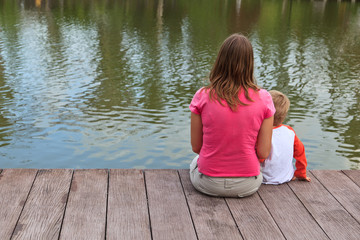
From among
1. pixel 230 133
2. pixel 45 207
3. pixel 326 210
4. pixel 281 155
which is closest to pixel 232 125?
pixel 230 133

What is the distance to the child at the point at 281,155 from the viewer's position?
3.37 m

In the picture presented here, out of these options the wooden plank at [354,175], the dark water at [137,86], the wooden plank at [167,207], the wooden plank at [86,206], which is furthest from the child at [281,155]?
the dark water at [137,86]

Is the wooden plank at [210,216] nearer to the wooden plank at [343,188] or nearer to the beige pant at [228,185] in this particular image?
the beige pant at [228,185]

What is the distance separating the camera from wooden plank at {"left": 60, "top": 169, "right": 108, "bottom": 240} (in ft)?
8.77

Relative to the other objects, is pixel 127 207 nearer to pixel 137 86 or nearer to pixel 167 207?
pixel 167 207

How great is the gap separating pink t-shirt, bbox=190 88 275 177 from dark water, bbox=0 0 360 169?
103 inches

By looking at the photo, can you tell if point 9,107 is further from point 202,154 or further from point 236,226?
point 236,226

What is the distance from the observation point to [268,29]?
18.5 meters

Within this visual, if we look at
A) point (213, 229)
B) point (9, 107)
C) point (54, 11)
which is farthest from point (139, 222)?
point (54, 11)

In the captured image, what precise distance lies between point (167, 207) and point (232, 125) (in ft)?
2.24

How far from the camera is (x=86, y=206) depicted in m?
2.97

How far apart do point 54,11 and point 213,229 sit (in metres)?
20.3

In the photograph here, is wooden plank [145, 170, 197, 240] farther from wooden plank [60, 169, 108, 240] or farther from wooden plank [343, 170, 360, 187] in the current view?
wooden plank [343, 170, 360, 187]

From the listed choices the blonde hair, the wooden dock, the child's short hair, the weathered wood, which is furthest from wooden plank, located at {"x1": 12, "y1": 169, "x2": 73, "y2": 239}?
the child's short hair
